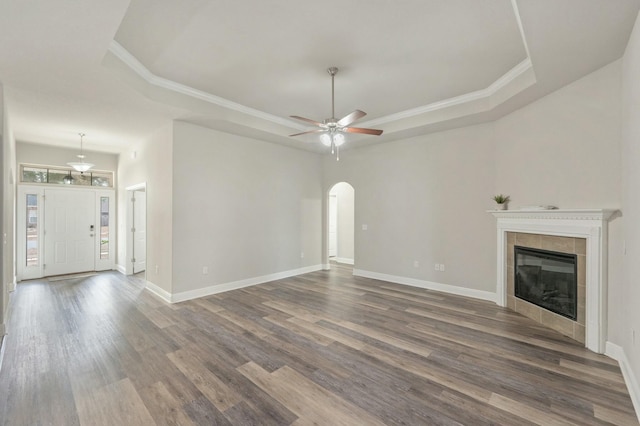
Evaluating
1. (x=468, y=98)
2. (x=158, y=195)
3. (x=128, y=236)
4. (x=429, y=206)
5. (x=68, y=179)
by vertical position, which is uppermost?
(x=468, y=98)

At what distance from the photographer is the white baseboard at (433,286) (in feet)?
15.6

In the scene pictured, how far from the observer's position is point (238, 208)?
554 cm

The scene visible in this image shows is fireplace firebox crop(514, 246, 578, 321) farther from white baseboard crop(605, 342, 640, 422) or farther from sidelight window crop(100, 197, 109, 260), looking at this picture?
sidelight window crop(100, 197, 109, 260)

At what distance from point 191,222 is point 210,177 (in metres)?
0.87

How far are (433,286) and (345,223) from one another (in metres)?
3.78

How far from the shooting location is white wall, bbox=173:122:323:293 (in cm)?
478

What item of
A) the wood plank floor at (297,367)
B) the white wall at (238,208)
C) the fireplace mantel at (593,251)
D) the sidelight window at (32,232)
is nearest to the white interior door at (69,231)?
the sidelight window at (32,232)

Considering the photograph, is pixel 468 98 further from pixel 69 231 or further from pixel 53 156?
pixel 69 231

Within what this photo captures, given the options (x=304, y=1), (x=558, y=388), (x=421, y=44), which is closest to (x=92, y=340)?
(x=304, y=1)

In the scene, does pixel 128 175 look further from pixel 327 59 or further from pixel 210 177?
pixel 327 59

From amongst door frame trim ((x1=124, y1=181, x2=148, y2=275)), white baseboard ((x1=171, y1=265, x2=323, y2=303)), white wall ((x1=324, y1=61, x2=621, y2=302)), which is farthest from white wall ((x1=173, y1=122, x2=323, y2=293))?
door frame trim ((x1=124, y1=181, x2=148, y2=275))

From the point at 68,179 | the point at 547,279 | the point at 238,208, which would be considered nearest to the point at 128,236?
the point at 68,179

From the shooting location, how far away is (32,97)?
368 centimetres

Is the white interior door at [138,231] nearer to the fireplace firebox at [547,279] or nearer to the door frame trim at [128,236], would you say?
the door frame trim at [128,236]
